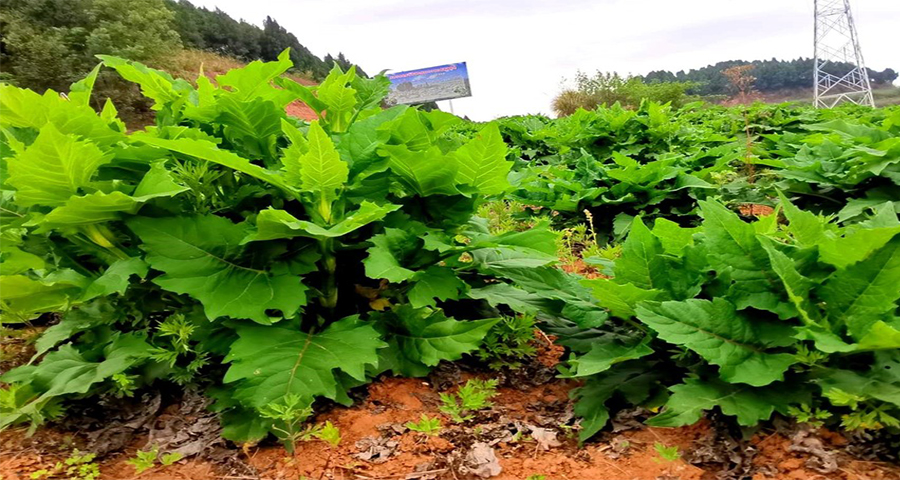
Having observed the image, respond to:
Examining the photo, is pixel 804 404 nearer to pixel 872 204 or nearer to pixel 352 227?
pixel 352 227

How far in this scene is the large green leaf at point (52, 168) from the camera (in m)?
1.46

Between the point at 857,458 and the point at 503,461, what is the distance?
1.02m

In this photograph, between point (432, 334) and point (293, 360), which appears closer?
point (293, 360)

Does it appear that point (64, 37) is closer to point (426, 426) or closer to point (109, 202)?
point (109, 202)

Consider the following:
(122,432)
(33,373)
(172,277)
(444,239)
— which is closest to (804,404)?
(444,239)

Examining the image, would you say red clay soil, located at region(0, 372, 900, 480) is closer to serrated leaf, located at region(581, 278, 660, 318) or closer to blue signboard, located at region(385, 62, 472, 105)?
serrated leaf, located at region(581, 278, 660, 318)

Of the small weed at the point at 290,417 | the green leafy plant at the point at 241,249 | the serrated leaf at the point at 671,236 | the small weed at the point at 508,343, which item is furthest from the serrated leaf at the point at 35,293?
the serrated leaf at the point at 671,236

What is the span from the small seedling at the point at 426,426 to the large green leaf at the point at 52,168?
130 centimetres

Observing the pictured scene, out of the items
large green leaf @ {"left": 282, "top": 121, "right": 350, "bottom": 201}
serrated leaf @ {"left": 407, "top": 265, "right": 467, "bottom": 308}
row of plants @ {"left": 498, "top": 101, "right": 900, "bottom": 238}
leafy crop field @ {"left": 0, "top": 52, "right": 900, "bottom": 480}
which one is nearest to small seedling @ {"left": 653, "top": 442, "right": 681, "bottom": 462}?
leafy crop field @ {"left": 0, "top": 52, "right": 900, "bottom": 480}

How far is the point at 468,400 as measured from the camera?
184 centimetres

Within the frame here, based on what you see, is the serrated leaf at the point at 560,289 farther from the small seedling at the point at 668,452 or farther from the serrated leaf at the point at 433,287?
the small seedling at the point at 668,452

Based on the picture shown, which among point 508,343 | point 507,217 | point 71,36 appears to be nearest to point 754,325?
point 508,343

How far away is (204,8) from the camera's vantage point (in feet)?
133

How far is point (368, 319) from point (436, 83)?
33.5m
